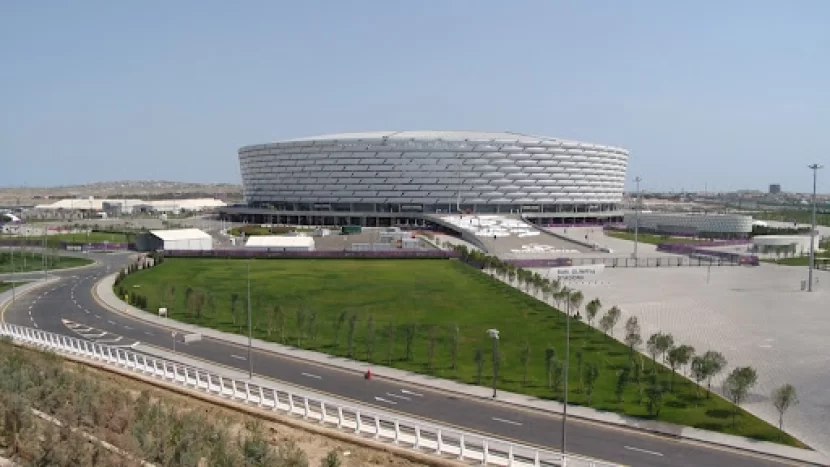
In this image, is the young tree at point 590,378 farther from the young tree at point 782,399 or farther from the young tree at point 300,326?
the young tree at point 300,326

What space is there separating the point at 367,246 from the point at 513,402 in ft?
177

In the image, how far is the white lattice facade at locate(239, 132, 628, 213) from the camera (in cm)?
11788

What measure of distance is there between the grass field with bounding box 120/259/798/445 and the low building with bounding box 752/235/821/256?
3925 cm

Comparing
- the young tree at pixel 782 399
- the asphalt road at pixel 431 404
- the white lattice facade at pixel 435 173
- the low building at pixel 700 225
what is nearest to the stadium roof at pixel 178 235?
the asphalt road at pixel 431 404

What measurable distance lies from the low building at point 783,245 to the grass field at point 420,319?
39.3m

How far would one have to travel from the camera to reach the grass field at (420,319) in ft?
85.6

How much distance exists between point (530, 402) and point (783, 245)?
6633cm

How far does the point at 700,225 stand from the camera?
106 meters

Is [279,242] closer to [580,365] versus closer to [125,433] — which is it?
[580,365]

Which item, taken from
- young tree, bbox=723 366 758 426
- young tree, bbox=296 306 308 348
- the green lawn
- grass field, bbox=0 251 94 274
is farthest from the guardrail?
the green lawn

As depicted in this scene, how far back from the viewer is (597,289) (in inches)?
Result: 2058

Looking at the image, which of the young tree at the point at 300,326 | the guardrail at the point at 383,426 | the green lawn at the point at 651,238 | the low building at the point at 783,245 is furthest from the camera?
the green lawn at the point at 651,238

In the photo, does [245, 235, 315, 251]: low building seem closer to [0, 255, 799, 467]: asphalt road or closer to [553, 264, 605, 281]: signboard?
[0, 255, 799, 467]: asphalt road

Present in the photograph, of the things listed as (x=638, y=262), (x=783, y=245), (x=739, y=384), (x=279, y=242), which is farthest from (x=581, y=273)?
(x=783, y=245)
